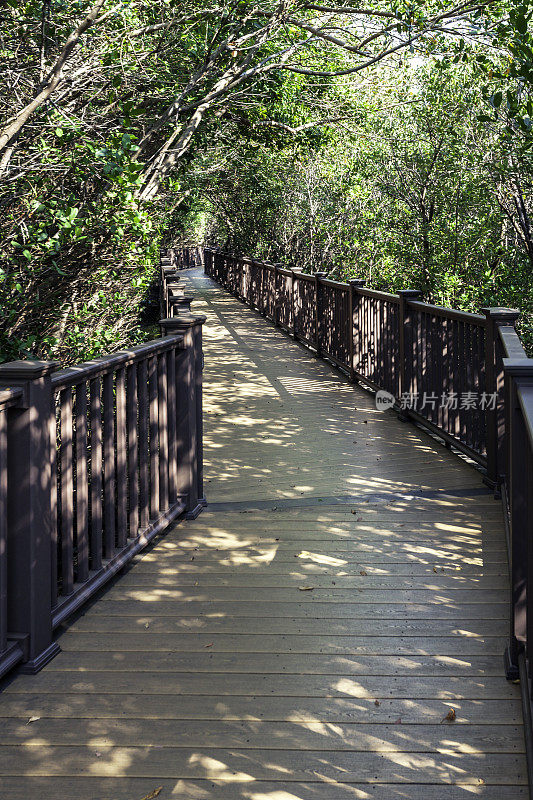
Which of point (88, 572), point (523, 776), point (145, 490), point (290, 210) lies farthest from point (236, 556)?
point (290, 210)

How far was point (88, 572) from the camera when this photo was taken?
3.96 meters

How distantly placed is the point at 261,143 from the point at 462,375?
9106 mm

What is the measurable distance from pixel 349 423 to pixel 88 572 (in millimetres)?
4895

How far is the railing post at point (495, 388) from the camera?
223 inches

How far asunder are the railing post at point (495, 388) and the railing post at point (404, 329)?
7.11 ft

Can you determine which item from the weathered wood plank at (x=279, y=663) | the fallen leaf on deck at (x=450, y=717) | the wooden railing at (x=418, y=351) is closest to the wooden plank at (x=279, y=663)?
the weathered wood plank at (x=279, y=663)

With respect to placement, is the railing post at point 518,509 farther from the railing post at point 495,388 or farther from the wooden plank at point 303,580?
the railing post at point 495,388

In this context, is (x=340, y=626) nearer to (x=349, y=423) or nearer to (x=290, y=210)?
(x=349, y=423)

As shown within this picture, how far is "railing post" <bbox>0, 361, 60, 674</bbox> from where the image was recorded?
324 cm

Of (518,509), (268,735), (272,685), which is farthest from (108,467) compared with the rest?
(518,509)

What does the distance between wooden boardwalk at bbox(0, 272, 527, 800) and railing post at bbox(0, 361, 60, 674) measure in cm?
25

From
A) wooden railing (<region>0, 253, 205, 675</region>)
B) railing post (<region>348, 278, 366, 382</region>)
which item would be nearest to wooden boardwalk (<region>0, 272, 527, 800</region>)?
wooden railing (<region>0, 253, 205, 675</region>)

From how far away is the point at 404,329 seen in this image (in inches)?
324

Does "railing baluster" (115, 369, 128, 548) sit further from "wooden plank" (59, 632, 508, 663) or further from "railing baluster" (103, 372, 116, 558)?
"wooden plank" (59, 632, 508, 663)
